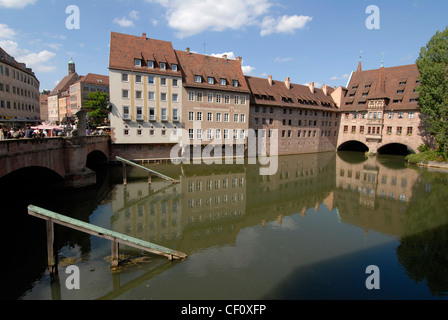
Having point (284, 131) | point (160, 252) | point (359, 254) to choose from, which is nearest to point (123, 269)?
point (160, 252)

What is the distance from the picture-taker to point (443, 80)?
39.5 metres

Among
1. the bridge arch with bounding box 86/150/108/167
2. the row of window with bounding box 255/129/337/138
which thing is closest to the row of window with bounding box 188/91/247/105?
the row of window with bounding box 255/129/337/138

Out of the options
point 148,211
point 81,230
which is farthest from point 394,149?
point 81,230

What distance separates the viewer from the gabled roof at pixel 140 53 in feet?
117

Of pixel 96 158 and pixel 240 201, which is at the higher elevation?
pixel 96 158

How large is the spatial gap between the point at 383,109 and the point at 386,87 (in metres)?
5.51

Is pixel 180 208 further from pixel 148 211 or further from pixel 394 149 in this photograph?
pixel 394 149

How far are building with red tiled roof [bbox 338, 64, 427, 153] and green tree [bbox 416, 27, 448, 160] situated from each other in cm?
832

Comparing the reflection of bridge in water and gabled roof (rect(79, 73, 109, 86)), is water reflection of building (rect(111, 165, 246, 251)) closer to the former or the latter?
the reflection of bridge in water

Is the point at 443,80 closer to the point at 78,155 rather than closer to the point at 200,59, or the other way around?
the point at 200,59

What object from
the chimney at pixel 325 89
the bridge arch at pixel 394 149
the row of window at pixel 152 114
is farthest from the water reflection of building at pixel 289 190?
the chimney at pixel 325 89

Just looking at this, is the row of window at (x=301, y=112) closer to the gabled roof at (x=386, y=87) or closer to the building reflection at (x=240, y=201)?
the gabled roof at (x=386, y=87)

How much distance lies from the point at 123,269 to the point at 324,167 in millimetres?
35411

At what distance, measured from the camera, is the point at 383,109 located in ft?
175
